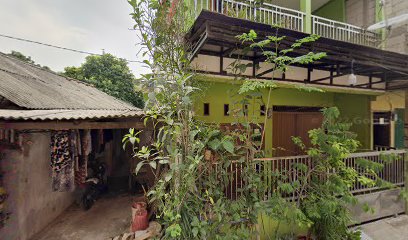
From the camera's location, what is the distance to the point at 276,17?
17.6ft

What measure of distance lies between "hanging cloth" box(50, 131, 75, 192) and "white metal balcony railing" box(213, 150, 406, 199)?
3813 mm

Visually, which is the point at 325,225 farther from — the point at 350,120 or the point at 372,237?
the point at 350,120

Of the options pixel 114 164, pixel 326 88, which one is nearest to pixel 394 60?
pixel 326 88

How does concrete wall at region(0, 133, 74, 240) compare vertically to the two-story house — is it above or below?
below

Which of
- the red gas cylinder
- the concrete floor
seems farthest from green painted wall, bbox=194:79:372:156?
the concrete floor

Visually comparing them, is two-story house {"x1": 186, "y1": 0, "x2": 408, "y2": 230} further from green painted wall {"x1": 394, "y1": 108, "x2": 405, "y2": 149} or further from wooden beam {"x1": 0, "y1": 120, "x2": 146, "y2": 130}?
wooden beam {"x1": 0, "y1": 120, "x2": 146, "y2": 130}

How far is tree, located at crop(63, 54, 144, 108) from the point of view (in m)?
15.1

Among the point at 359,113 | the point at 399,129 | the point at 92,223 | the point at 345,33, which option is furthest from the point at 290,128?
the point at 92,223

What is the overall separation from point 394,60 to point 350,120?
2.94 meters

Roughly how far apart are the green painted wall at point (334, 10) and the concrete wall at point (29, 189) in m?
10.9

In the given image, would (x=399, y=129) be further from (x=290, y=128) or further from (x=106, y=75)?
(x=106, y=75)

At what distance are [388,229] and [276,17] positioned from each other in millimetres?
6393

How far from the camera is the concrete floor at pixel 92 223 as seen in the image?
4527 millimetres

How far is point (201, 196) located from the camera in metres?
3.43
